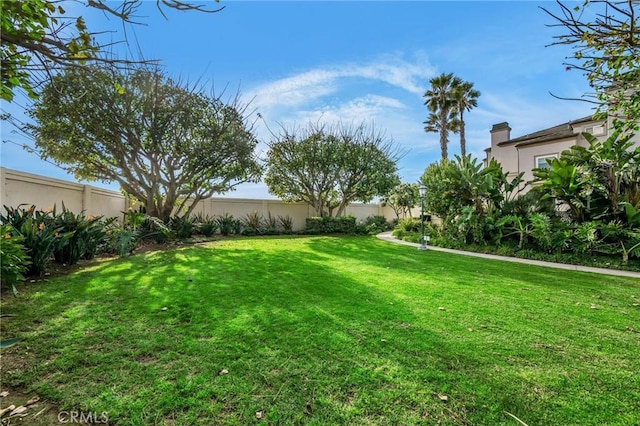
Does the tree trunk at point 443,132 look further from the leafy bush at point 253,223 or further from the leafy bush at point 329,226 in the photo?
the leafy bush at point 253,223

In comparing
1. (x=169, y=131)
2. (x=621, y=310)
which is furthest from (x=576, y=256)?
(x=169, y=131)

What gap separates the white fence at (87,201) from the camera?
7.08 meters

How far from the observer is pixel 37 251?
5016 mm

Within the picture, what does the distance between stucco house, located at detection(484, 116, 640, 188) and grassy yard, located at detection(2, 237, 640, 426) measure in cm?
1212

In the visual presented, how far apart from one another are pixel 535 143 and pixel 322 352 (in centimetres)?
1739

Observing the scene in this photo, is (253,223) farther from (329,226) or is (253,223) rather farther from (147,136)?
(147,136)

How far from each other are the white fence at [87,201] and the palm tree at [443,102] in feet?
41.4

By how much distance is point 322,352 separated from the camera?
2.61 m

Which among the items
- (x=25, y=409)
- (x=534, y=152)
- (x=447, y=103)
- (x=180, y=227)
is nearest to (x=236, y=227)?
(x=180, y=227)

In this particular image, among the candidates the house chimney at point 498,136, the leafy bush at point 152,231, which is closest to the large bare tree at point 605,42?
the leafy bush at point 152,231

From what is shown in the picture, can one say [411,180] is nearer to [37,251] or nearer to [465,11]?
[465,11]

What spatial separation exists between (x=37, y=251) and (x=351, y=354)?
19.2ft

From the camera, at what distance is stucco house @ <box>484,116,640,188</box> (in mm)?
13578

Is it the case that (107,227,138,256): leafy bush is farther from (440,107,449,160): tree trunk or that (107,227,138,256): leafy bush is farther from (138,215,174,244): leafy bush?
(440,107,449,160): tree trunk
